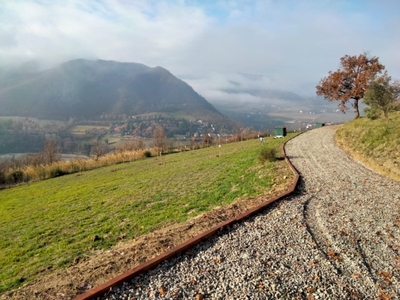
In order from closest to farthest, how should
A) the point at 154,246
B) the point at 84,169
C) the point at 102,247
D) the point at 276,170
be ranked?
the point at 154,246 → the point at 102,247 → the point at 276,170 → the point at 84,169

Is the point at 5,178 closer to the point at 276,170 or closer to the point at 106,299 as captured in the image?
the point at 276,170

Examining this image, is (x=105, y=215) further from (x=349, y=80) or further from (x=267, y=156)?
(x=349, y=80)

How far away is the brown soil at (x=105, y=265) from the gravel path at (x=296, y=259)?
23.4 inches

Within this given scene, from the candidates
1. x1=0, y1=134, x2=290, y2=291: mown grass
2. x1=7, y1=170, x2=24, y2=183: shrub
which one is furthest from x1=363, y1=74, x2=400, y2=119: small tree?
x1=7, y1=170, x2=24, y2=183: shrub

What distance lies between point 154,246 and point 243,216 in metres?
2.46

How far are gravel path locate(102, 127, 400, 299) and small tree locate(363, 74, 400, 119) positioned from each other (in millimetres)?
18261

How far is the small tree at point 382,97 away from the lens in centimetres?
2319

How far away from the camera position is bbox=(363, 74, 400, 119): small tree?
76.1 ft

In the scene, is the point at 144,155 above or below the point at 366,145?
below

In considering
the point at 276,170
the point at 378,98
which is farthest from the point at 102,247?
the point at 378,98

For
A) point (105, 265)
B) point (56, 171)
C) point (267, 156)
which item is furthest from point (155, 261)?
point (56, 171)

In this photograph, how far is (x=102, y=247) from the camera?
7.00m

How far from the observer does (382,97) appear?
77.1 feet

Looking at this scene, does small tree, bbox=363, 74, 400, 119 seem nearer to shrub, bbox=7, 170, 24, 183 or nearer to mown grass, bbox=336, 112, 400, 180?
mown grass, bbox=336, 112, 400, 180
